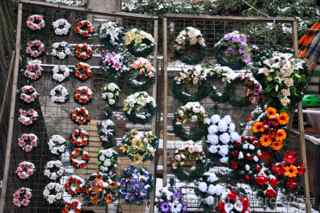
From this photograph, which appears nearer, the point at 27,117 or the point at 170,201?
the point at 170,201

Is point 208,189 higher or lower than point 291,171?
Result: lower

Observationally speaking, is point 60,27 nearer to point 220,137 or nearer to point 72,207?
point 72,207

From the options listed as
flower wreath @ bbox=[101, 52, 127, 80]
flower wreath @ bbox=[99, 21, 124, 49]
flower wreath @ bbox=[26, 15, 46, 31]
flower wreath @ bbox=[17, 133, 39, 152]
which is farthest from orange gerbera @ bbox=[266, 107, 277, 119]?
flower wreath @ bbox=[26, 15, 46, 31]

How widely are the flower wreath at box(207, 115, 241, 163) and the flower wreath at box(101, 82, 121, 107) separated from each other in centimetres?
82

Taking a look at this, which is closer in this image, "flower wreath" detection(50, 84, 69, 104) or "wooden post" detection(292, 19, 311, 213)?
"wooden post" detection(292, 19, 311, 213)

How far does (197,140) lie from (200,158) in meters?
0.16

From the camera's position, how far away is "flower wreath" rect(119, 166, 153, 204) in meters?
3.64

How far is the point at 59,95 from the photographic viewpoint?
12.5 feet

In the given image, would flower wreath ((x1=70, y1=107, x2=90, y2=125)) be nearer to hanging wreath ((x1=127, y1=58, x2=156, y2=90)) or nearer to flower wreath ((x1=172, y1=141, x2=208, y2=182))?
hanging wreath ((x1=127, y1=58, x2=156, y2=90))

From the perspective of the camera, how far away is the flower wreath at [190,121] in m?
3.75

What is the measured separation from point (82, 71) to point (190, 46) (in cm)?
96

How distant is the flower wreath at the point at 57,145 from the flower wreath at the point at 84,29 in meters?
0.92

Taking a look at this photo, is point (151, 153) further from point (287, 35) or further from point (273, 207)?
point (287, 35)

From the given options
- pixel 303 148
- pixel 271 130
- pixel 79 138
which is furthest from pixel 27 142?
pixel 303 148
